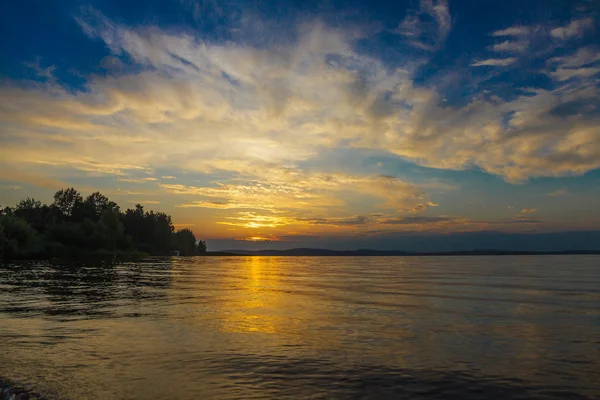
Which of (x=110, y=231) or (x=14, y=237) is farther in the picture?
(x=110, y=231)

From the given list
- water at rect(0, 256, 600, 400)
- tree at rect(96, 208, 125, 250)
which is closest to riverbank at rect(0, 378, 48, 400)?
water at rect(0, 256, 600, 400)

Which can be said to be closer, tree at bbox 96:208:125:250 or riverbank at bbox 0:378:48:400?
riverbank at bbox 0:378:48:400

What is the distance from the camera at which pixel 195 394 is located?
982cm

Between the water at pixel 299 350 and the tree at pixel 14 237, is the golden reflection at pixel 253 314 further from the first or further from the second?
the tree at pixel 14 237

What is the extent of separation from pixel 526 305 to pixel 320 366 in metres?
19.8

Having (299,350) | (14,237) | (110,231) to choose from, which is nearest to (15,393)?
(299,350)

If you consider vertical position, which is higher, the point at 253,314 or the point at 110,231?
the point at 110,231

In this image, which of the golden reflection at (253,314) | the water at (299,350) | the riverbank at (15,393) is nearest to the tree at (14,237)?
the water at (299,350)

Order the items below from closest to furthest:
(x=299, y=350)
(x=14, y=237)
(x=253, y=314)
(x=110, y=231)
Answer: (x=299, y=350) < (x=253, y=314) < (x=14, y=237) < (x=110, y=231)

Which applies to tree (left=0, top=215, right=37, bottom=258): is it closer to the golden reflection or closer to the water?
the water

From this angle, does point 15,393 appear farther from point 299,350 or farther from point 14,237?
point 14,237

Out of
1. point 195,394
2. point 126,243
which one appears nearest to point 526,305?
point 195,394

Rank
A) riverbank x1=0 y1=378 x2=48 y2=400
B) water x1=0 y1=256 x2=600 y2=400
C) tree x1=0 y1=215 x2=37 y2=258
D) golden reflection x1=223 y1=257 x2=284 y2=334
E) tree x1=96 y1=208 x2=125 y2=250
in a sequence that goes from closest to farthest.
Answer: riverbank x1=0 y1=378 x2=48 y2=400 → water x1=0 y1=256 x2=600 y2=400 → golden reflection x1=223 y1=257 x2=284 y2=334 → tree x1=0 y1=215 x2=37 y2=258 → tree x1=96 y1=208 x2=125 y2=250

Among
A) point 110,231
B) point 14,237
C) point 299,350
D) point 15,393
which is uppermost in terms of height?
point 110,231
